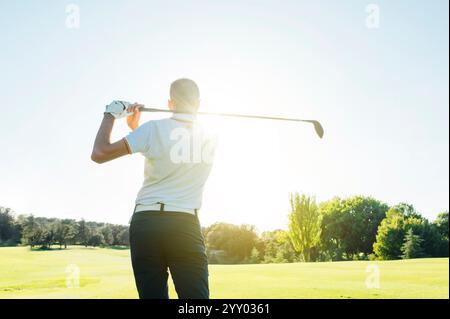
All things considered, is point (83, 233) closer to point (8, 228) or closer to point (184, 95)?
point (8, 228)

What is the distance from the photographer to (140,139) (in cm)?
303

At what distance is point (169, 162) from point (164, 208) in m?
0.33

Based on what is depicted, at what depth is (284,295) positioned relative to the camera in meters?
11.3

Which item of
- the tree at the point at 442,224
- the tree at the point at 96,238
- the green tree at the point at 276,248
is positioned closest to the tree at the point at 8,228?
the tree at the point at 96,238

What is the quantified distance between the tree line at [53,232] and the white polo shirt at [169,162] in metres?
5.25

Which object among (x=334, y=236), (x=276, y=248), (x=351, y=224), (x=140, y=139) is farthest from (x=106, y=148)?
(x=351, y=224)

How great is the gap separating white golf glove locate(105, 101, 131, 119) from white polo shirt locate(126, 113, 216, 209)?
283 mm

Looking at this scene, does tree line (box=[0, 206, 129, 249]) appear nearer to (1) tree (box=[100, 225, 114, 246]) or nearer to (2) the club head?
(1) tree (box=[100, 225, 114, 246])

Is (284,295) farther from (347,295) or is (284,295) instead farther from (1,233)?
(1,233)

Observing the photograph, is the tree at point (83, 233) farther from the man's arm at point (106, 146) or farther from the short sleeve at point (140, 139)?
the short sleeve at point (140, 139)

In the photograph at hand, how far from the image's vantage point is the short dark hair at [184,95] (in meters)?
3.43

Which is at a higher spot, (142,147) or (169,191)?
(142,147)
